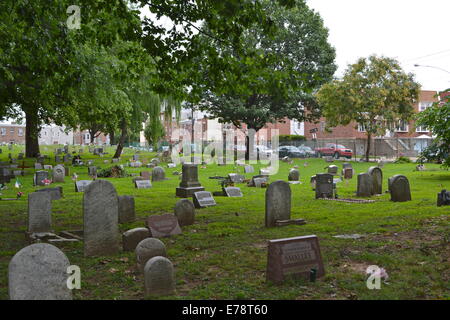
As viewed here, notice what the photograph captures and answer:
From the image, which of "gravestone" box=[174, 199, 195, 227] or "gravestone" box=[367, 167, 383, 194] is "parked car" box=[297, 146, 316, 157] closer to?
"gravestone" box=[367, 167, 383, 194]

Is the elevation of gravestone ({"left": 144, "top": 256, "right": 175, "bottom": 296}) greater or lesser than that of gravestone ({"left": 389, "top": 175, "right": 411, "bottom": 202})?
lesser

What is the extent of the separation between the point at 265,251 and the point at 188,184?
A: 30.6 feet

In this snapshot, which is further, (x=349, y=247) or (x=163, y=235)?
(x=163, y=235)

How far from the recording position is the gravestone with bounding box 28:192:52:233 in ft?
30.9

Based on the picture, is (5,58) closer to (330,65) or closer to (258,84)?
(258,84)

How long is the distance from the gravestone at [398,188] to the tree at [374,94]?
2461cm

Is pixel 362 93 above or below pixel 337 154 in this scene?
above

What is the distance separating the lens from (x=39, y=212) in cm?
950

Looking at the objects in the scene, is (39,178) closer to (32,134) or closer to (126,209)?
(126,209)

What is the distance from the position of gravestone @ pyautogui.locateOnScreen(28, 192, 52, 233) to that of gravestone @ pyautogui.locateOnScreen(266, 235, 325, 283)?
227 inches

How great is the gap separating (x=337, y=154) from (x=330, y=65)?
35.1 ft

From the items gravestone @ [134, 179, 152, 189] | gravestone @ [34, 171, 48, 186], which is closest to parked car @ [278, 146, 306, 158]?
gravestone @ [134, 179, 152, 189]
